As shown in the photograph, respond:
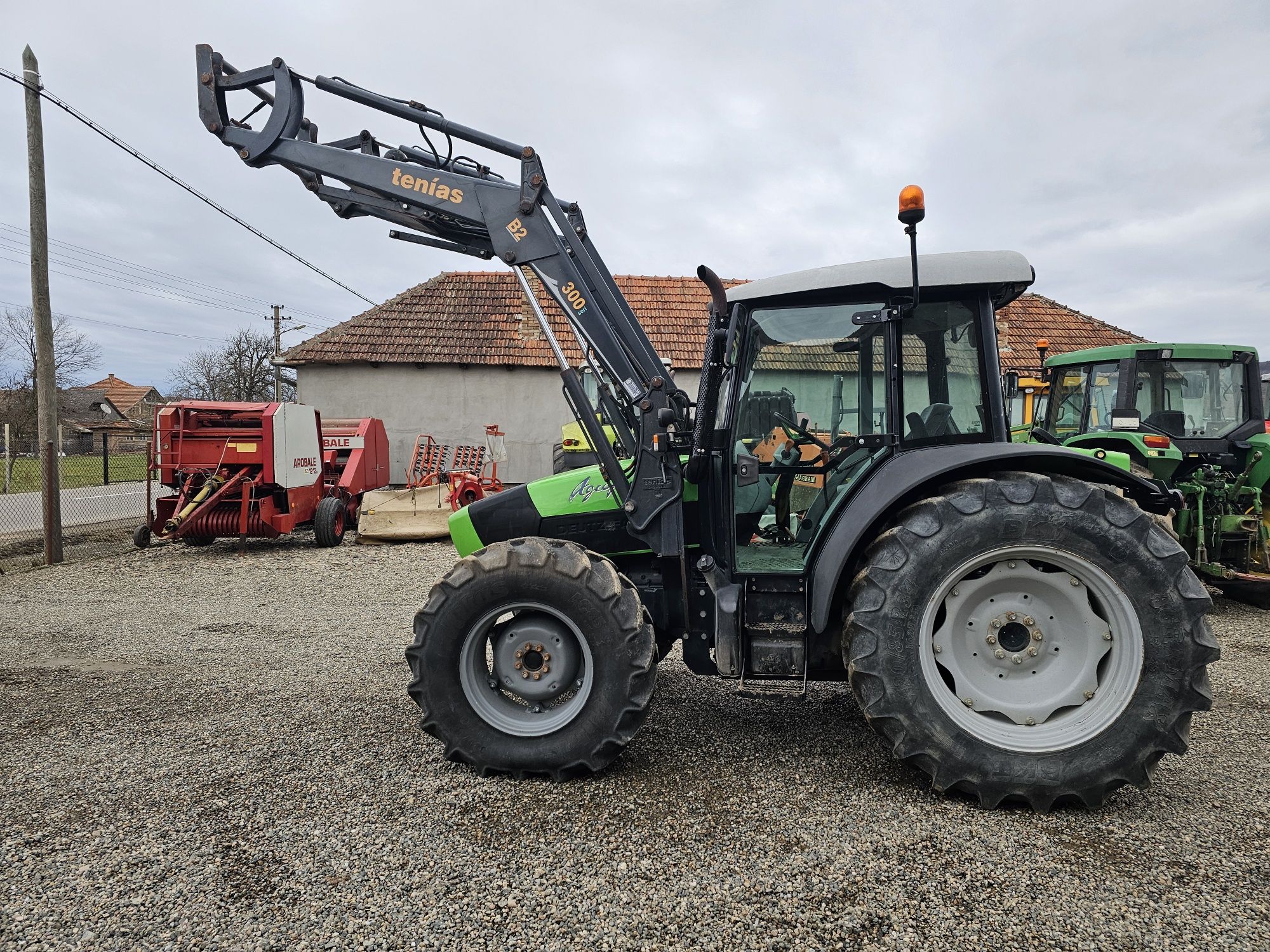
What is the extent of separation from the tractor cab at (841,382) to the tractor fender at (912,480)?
0.12 meters

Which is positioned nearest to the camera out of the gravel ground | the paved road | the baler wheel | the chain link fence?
the gravel ground

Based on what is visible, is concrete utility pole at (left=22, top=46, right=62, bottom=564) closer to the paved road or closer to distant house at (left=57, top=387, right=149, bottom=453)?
the paved road

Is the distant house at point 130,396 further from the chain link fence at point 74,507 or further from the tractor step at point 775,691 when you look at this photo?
the tractor step at point 775,691

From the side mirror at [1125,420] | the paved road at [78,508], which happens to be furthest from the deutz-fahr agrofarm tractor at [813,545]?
the paved road at [78,508]

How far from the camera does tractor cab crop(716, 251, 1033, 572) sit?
305 cm

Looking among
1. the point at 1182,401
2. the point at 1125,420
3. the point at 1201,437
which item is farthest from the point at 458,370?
the point at 1201,437

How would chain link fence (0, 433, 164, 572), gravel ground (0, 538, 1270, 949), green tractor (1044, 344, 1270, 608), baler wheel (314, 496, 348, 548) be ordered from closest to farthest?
gravel ground (0, 538, 1270, 949)
green tractor (1044, 344, 1270, 608)
chain link fence (0, 433, 164, 572)
baler wheel (314, 496, 348, 548)

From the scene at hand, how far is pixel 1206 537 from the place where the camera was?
631 cm

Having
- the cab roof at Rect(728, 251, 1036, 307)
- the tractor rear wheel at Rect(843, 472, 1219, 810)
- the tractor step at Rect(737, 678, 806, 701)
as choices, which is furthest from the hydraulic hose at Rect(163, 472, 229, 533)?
the tractor rear wheel at Rect(843, 472, 1219, 810)

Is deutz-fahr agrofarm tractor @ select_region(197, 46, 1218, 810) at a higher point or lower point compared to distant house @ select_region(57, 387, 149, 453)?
lower

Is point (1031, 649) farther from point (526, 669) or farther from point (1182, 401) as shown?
point (1182, 401)

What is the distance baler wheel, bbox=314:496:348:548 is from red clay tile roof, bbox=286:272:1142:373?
5788mm

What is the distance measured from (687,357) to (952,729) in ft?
43.7

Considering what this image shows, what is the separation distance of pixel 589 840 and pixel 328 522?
840 cm
